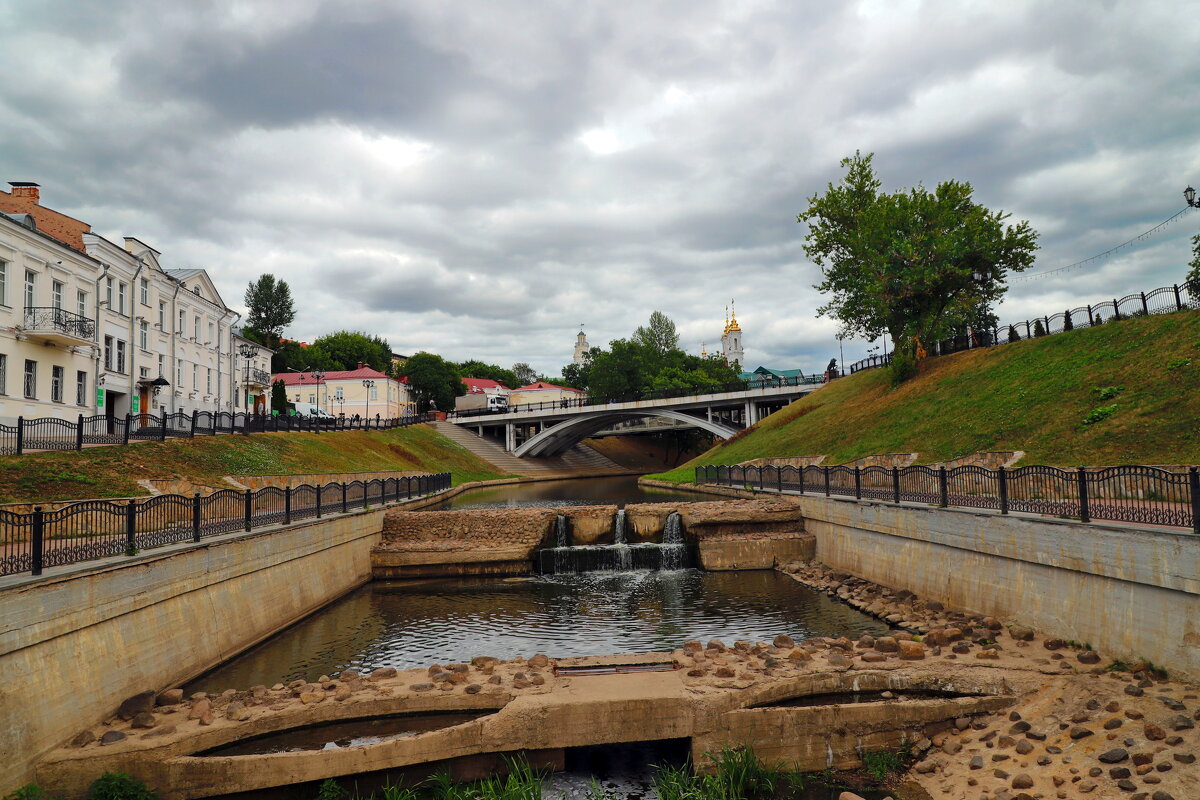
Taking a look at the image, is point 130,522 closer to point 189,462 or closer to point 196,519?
point 196,519

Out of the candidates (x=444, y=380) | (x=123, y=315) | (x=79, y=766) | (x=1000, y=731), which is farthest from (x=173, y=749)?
(x=444, y=380)

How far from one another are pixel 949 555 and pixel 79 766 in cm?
1544

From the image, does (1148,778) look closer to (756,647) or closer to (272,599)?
(756,647)

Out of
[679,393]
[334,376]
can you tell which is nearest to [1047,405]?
[679,393]

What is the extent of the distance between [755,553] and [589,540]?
6.19m

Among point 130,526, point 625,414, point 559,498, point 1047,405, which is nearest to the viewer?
point 130,526

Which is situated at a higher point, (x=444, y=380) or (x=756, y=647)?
(x=444, y=380)

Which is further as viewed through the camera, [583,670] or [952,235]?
[952,235]

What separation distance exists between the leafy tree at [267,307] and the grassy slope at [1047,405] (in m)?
87.2

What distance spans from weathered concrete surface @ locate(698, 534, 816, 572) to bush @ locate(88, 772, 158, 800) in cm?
1707

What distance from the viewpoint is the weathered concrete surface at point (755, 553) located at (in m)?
22.7

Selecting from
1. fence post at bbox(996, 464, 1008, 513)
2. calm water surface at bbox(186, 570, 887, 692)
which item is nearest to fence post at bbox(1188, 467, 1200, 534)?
fence post at bbox(996, 464, 1008, 513)

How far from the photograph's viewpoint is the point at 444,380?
10769 cm

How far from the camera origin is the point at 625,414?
7050 cm
